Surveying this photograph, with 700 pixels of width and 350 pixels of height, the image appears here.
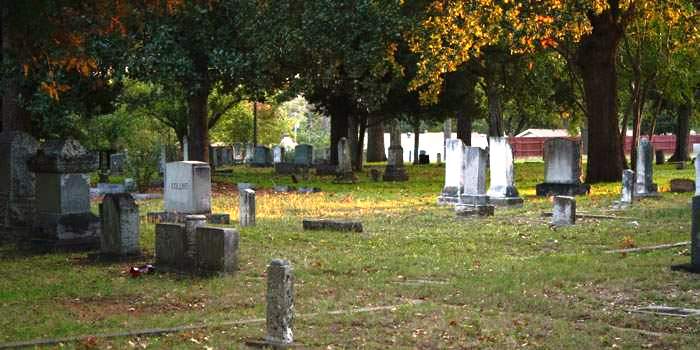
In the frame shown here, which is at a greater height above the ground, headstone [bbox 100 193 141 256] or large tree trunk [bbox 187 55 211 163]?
large tree trunk [bbox 187 55 211 163]

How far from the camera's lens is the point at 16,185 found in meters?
19.0

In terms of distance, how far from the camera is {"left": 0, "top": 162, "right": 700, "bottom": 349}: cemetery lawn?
10156 millimetres

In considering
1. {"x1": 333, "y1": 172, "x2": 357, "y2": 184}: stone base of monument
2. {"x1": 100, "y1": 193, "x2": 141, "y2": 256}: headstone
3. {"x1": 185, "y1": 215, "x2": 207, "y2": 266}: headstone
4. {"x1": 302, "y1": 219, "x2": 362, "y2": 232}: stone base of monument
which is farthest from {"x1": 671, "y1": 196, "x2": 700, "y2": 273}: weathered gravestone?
{"x1": 333, "y1": 172, "x2": 357, "y2": 184}: stone base of monument

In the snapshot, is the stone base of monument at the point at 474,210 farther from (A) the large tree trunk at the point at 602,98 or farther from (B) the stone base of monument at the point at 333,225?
(A) the large tree trunk at the point at 602,98

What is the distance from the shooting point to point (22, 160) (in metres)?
19.0

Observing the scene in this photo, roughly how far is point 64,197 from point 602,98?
69.7 feet

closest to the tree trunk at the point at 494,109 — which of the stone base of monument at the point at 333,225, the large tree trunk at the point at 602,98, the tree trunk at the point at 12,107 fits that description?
the large tree trunk at the point at 602,98

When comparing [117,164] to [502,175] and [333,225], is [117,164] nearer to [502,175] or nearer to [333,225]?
[502,175]

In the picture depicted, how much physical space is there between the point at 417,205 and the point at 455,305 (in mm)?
15213

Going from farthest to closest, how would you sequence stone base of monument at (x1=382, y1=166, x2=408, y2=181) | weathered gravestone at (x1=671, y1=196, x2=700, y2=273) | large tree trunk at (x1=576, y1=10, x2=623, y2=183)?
stone base of monument at (x1=382, y1=166, x2=408, y2=181), large tree trunk at (x1=576, y1=10, x2=623, y2=183), weathered gravestone at (x1=671, y1=196, x2=700, y2=273)

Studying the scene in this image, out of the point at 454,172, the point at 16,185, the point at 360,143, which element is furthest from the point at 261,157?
the point at 16,185

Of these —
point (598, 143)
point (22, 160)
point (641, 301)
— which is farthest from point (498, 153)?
point (641, 301)

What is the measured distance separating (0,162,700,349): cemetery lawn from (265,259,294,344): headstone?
0.98 feet

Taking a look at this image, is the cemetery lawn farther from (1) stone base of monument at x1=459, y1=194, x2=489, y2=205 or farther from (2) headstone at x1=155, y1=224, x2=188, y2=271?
(1) stone base of monument at x1=459, y1=194, x2=489, y2=205
